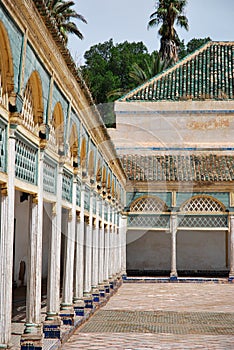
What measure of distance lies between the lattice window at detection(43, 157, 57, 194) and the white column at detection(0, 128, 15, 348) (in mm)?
1930

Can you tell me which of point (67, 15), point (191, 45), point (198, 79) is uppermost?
point (191, 45)

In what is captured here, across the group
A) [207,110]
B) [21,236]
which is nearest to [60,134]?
[21,236]

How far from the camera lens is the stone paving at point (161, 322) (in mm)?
9633

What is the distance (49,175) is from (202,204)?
15.8 meters

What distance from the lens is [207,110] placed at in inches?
1159

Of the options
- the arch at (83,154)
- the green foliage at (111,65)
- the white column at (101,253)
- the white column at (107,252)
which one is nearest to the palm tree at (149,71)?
the green foliage at (111,65)

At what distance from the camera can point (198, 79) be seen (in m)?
31.2

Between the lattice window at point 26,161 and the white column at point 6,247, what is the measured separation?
0.32 metres

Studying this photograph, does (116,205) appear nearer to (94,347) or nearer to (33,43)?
(94,347)

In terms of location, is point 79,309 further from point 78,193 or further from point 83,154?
point 83,154

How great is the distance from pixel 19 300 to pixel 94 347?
465 cm

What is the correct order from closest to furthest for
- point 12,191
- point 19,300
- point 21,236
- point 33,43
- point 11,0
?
point 11,0, point 12,191, point 33,43, point 19,300, point 21,236

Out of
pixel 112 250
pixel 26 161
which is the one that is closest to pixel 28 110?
pixel 26 161

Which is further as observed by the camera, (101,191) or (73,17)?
(73,17)
